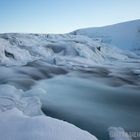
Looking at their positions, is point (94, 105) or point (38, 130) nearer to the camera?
point (38, 130)

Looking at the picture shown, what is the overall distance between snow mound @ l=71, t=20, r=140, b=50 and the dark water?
3063 cm

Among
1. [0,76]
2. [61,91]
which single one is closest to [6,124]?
[61,91]

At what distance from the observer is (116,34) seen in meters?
42.0

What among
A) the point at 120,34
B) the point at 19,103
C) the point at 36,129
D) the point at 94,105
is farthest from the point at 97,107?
the point at 120,34

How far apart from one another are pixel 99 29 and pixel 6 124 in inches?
1777

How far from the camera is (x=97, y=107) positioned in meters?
5.41

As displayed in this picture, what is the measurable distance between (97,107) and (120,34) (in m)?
37.6

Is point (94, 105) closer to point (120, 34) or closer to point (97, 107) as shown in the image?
point (97, 107)

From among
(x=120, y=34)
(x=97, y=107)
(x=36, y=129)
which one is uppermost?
(x=36, y=129)

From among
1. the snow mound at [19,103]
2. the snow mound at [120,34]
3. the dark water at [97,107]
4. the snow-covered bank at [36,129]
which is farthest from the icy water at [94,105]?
the snow mound at [120,34]

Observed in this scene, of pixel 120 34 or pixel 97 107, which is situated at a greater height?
pixel 120 34

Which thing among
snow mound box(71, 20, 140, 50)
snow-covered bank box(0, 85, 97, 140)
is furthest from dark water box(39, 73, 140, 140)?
snow mound box(71, 20, 140, 50)

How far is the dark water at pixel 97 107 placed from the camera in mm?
4248

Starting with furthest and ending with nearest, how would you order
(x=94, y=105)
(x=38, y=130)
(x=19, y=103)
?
(x=94, y=105) → (x=19, y=103) → (x=38, y=130)
